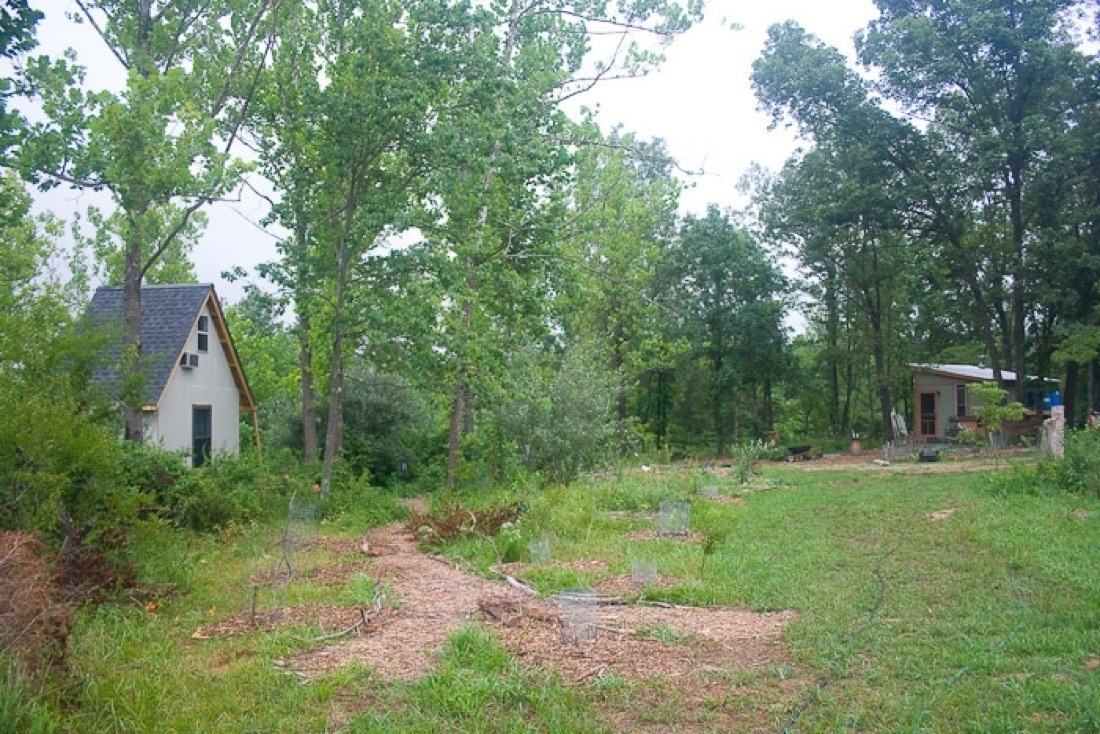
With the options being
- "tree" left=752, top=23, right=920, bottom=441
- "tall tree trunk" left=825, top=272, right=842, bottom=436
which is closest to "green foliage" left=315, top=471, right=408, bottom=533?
"tree" left=752, top=23, right=920, bottom=441

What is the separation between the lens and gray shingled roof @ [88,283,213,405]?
785 inches

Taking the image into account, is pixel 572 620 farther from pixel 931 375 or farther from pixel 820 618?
pixel 931 375

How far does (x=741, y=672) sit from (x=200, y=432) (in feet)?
61.9

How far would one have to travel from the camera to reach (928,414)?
112 ft

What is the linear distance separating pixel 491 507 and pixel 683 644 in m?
6.47

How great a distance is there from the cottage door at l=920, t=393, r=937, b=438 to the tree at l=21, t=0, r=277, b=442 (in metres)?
26.7

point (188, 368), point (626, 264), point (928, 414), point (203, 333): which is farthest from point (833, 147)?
point (188, 368)

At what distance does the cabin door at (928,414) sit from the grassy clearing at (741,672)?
23261mm

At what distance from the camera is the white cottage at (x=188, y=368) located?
20153 mm

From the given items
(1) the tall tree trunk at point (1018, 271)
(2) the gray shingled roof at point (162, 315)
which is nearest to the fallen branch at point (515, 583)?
(2) the gray shingled roof at point (162, 315)

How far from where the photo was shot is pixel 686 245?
36906 mm

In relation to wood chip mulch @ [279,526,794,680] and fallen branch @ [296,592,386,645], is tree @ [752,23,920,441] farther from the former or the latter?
fallen branch @ [296,592,386,645]

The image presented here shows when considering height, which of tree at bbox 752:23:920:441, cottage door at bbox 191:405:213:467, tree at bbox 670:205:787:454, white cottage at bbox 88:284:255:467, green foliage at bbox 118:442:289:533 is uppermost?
tree at bbox 752:23:920:441

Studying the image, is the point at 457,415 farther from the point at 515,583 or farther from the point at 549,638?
the point at 549,638
